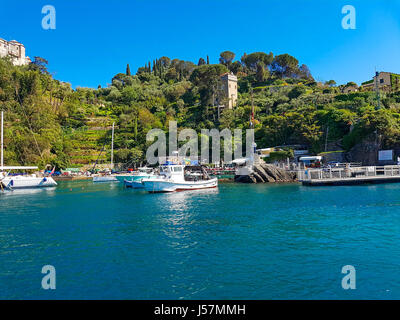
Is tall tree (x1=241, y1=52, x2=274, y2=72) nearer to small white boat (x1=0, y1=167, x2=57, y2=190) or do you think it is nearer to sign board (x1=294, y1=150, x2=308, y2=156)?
sign board (x1=294, y1=150, x2=308, y2=156)

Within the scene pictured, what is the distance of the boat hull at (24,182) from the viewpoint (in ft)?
162

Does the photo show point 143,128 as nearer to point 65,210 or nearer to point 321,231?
point 65,210

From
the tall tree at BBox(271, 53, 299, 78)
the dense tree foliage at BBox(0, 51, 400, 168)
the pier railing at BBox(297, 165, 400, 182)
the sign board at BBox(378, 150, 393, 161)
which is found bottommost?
the pier railing at BBox(297, 165, 400, 182)

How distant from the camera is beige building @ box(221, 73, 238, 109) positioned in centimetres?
10225

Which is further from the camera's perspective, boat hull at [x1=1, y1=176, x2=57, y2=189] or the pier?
boat hull at [x1=1, y1=176, x2=57, y2=189]

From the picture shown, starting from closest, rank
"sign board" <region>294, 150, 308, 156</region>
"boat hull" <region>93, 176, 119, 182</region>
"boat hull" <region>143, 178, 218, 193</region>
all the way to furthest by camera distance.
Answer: "boat hull" <region>143, 178, 218, 193</region> < "boat hull" <region>93, 176, 119, 182</region> < "sign board" <region>294, 150, 308, 156</region>

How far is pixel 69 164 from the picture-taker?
81.0 metres

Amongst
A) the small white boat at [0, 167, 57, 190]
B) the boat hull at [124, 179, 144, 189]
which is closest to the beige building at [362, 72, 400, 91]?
the boat hull at [124, 179, 144, 189]

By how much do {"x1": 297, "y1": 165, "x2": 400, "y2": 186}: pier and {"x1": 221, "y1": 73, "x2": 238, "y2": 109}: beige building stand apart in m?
61.9

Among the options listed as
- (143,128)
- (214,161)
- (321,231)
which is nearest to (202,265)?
(321,231)

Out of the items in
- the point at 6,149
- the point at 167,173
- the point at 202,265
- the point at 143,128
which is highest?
the point at 143,128

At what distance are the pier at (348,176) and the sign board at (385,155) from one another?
21.7 feet

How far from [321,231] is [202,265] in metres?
8.73

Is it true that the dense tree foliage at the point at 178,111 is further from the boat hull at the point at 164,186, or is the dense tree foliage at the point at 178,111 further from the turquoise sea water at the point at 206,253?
the turquoise sea water at the point at 206,253
